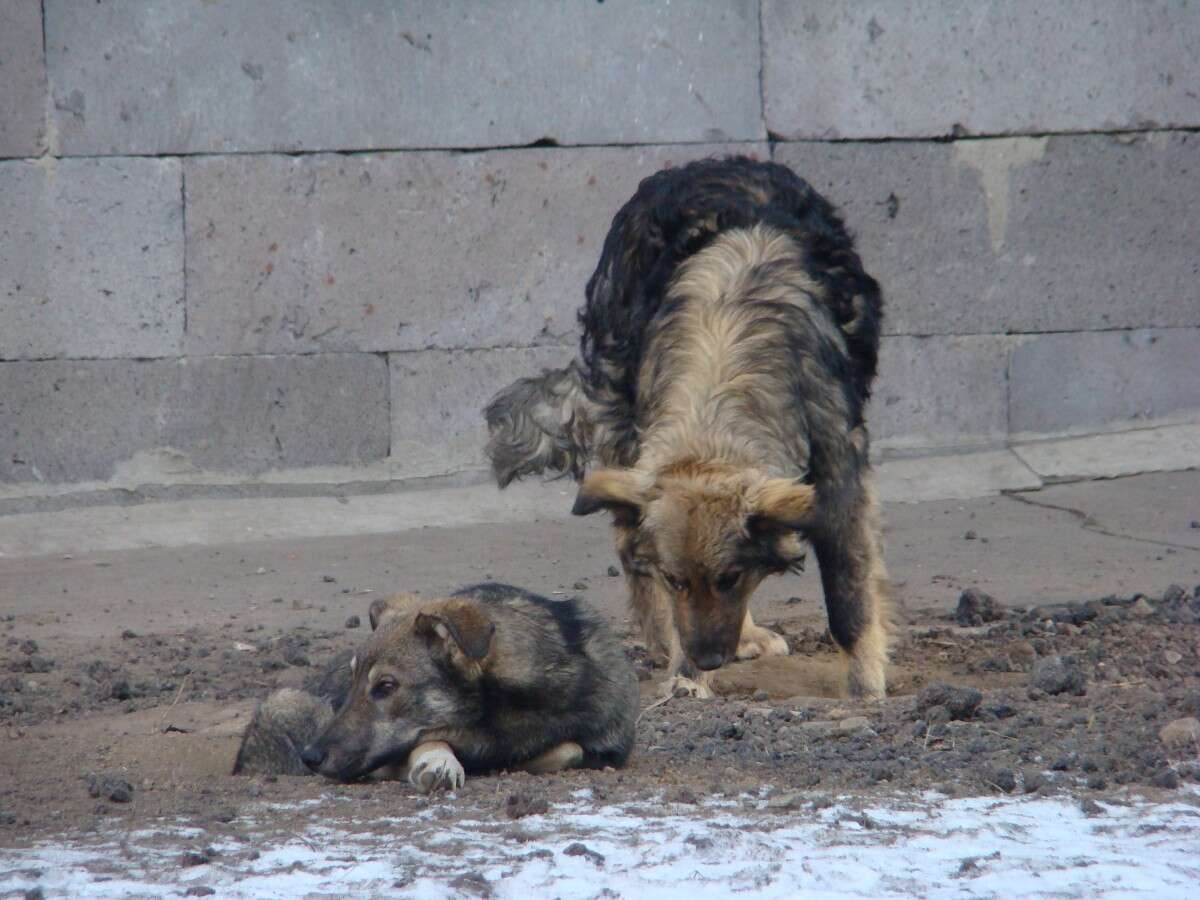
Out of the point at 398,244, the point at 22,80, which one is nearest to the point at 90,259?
the point at 22,80

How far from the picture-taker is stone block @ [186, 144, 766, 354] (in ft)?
28.7

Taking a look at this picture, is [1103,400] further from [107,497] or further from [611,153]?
[107,497]

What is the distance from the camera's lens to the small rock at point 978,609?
6.48 meters

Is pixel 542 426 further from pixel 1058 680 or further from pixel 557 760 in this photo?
pixel 1058 680

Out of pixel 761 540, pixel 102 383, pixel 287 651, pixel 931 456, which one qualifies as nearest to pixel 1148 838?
pixel 761 540

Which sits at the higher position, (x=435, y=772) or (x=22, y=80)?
(x=22, y=80)

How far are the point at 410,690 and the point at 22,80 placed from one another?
541 cm

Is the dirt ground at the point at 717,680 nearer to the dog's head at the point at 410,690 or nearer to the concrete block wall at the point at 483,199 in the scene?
the dog's head at the point at 410,690

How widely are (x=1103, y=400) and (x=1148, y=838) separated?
20.9ft

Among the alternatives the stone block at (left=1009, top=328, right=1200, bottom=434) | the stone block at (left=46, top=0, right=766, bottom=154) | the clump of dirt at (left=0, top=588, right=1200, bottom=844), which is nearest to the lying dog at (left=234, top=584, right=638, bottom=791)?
the clump of dirt at (left=0, top=588, right=1200, bottom=844)

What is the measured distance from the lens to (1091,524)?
8211mm

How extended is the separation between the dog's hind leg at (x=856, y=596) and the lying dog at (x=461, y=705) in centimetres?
135

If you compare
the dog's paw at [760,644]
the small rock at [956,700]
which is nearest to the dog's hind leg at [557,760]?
the small rock at [956,700]

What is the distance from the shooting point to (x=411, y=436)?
29.7 feet
